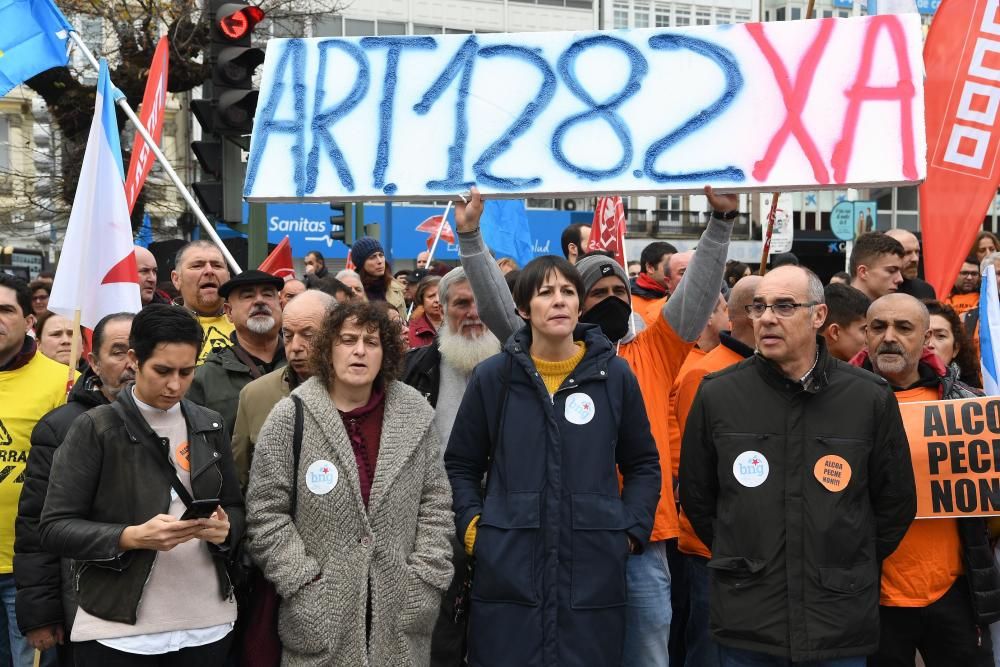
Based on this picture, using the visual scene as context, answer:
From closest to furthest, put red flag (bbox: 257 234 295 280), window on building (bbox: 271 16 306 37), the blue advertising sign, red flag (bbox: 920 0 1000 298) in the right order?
red flag (bbox: 920 0 1000 298) → red flag (bbox: 257 234 295 280) → window on building (bbox: 271 16 306 37) → the blue advertising sign

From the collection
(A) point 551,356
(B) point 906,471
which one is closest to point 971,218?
(B) point 906,471

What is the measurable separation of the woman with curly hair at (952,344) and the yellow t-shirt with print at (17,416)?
3772 millimetres

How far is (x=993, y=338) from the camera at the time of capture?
194 inches

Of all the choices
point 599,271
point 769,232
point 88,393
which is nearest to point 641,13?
point 769,232

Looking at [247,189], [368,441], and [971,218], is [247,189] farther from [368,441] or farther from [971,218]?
[971,218]

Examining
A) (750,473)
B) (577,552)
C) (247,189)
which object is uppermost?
(247,189)

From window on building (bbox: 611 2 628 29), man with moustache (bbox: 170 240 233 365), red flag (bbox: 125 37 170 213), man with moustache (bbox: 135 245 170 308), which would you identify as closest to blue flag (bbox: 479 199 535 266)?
red flag (bbox: 125 37 170 213)

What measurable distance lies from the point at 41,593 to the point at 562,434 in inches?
75.7

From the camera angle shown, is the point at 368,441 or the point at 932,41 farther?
the point at 932,41

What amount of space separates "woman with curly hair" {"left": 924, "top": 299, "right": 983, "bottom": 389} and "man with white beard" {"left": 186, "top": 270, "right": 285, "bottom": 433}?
286cm

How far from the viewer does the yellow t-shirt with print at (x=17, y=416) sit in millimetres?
4695

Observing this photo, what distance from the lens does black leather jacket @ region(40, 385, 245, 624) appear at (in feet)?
11.8

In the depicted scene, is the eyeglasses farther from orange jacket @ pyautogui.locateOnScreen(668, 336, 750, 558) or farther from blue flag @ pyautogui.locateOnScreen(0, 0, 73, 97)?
blue flag @ pyautogui.locateOnScreen(0, 0, 73, 97)

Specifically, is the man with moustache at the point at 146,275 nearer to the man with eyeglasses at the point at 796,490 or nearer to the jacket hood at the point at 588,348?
the jacket hood at the point at 588,348
